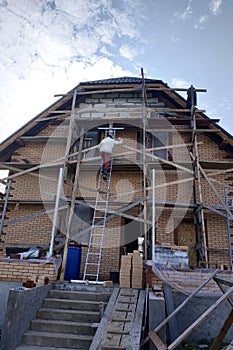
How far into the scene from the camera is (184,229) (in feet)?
28.6

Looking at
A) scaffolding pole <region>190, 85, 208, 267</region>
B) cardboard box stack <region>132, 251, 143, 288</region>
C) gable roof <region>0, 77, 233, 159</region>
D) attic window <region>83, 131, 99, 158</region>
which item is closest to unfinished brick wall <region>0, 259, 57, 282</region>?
cardboard box stack <region>132, 251, 143, 288</region>

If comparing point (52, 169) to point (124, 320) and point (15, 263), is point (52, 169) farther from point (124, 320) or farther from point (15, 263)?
point (124, 320)

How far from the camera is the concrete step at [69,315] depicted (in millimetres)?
4363

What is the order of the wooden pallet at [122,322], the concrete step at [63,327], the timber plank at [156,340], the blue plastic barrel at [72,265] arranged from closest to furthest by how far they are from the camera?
1. the wooden pallet at [122,322]
2. the timber plank at [156,340]
3. the concrete step at [63,327]
4. the blue plastic barrel at [72,265]

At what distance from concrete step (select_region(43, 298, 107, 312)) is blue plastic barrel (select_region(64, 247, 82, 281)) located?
146cm

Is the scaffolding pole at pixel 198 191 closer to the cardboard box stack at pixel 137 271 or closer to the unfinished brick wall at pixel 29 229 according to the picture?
the cardboard box stack at pixel 137 271

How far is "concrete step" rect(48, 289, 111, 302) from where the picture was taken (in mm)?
4906

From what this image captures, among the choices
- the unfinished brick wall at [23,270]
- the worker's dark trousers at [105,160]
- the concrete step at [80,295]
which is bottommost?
the concrete step at [80,295]

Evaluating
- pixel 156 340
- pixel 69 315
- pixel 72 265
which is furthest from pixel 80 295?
pixel 156 340

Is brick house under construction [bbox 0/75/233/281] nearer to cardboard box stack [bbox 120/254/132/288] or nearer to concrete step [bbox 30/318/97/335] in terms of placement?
cardboard box stack [bbox 120/254/132/288]

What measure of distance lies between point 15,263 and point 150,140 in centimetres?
620

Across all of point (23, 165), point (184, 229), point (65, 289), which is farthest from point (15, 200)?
point (184, 229)

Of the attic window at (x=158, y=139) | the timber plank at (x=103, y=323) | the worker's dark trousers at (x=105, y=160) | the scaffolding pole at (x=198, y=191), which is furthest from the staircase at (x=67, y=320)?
the attic window at (x=158, y=139)

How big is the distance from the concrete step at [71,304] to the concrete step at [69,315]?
0.44 ft
